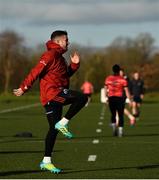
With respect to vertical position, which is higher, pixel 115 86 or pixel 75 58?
pixel 75 58

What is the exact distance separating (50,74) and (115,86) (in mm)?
9052

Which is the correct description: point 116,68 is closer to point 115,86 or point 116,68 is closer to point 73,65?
point 115,86

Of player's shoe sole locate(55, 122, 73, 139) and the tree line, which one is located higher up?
player's shoe sole locate(55, 122, 73, 139)

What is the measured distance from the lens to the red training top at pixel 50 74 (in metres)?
11.0

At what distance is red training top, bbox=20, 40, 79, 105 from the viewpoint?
1098cm

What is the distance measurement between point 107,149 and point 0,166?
3848 millimetres

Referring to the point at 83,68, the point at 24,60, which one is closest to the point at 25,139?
the point at 24,60

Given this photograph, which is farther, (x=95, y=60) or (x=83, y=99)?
(x=95, y=60)

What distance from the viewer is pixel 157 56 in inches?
4552

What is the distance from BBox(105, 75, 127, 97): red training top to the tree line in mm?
74891

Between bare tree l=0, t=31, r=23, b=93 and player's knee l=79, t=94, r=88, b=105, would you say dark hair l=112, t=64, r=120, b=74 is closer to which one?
player's knee l=79, t=94, r=88, b=105

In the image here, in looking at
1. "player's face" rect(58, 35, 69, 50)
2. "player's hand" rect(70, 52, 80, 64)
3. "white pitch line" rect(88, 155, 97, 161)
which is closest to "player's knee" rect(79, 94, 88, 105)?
"player's hand" rect(70, 52, 80, 64)

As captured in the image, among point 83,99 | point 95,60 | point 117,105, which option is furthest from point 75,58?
point 95,60

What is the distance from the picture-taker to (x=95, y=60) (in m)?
111
